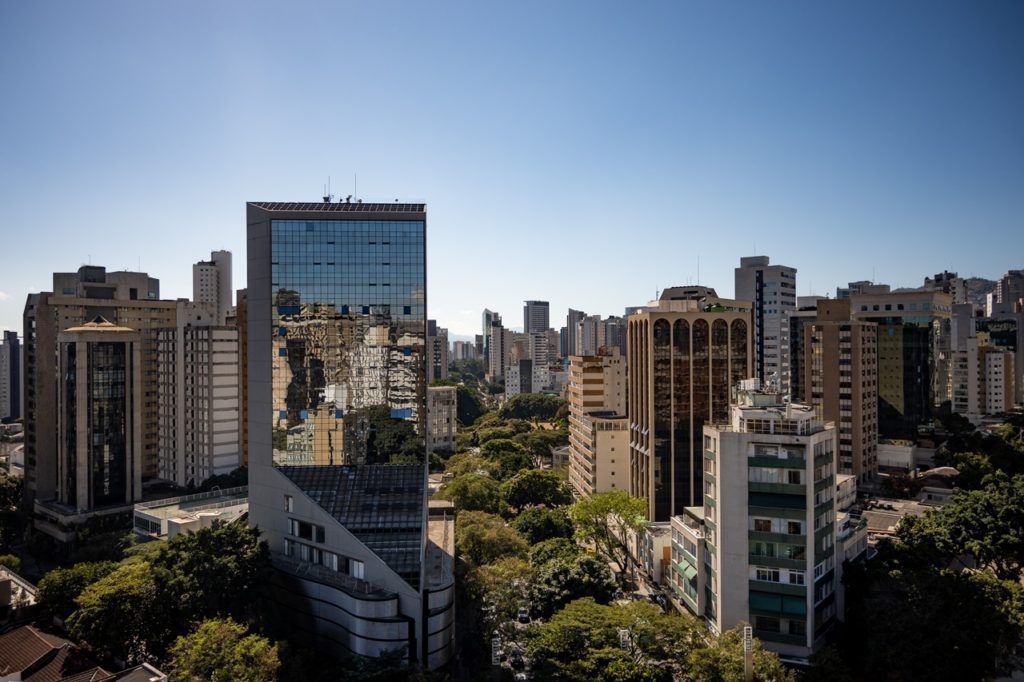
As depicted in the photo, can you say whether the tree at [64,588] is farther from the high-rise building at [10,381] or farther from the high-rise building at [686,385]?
the high-rise building at [10,381]

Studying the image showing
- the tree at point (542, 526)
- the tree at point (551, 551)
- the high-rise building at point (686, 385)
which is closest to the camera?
the tree at point (551, 551)

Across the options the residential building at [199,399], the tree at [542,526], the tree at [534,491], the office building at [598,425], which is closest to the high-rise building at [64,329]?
the residential building at [199,399]

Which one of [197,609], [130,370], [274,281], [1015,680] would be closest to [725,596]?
[1015,680]

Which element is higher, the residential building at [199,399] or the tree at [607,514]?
the residential building at [199,399]

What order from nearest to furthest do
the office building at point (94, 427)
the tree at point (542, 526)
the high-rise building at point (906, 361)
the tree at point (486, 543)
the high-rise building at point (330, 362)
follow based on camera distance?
the high-rise building at point (330, 362) → the tree at point (486, 543) → the tree at point (542, 526) → the office building at point (94, 427) → the high-rise building at point (906, 361)

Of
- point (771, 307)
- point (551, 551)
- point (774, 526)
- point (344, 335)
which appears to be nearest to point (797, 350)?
point (771, 307)

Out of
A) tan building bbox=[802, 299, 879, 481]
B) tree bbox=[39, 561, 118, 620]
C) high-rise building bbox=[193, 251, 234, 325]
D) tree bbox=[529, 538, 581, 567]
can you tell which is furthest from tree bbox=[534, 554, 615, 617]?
high-rise building bbox=[193, 251, 234, 325]

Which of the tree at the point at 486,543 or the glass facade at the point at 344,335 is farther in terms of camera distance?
the tree at the point at 486,543

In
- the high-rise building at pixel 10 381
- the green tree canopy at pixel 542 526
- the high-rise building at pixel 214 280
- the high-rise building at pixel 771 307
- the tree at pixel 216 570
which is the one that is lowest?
the green tree canopy at pixel 542 526
